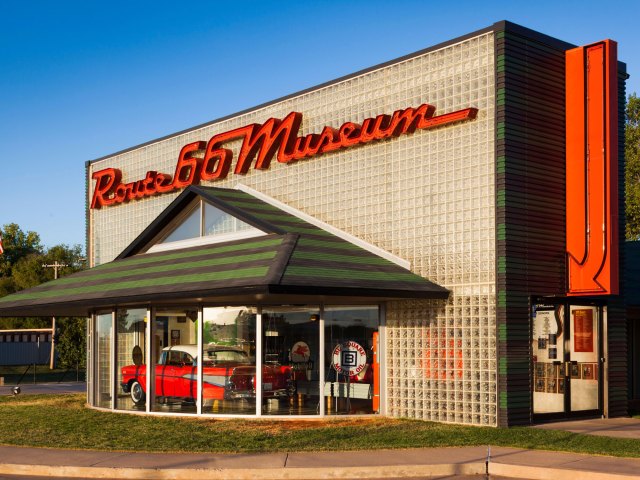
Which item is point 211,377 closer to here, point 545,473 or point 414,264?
point 414,264

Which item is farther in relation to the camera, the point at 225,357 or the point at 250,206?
the point at 250,206

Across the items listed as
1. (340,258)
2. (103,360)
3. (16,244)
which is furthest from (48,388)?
(16,244)

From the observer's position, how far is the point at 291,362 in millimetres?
20219

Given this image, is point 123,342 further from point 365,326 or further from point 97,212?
point 97,212

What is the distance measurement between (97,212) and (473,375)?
1699cm

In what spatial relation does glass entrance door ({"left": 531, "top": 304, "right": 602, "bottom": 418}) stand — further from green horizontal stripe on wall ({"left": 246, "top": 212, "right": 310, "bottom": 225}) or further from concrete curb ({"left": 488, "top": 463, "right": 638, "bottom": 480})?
green horizontal stripe on wall ({"left": 246, "top": 212, "right": 310, "bottom": 225})

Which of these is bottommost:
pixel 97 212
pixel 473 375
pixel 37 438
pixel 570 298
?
pixel 37 438

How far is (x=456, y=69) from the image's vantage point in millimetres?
18875

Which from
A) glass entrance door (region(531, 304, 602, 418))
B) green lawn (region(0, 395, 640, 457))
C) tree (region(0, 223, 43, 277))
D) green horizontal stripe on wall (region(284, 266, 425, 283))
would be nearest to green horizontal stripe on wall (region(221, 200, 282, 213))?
green horizontal stripe on wall (region(284, 266, 425, 283))

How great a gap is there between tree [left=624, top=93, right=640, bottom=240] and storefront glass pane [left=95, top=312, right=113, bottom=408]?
104 ft

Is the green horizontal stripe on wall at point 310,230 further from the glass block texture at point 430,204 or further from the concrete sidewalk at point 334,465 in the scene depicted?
the concrete sidewalk at point 334,465

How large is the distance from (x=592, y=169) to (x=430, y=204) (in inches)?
133

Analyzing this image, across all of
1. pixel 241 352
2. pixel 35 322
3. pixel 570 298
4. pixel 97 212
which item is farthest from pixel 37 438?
pixel 35 322

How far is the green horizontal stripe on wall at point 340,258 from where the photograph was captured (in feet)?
62.0
